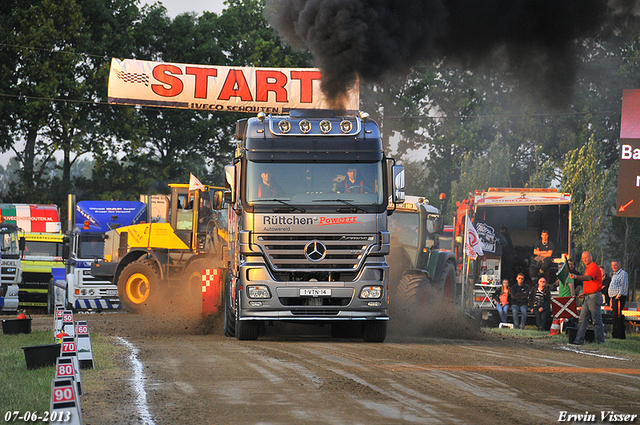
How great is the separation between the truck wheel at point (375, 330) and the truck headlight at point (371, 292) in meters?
0.84

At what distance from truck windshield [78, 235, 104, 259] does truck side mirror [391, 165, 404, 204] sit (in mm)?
17475

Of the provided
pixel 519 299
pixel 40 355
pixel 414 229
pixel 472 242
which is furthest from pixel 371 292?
pixel 472 242

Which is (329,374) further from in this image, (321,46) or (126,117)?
(126,117)

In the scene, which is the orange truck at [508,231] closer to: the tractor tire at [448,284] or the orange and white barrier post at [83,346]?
the tractor tire at [448,284]

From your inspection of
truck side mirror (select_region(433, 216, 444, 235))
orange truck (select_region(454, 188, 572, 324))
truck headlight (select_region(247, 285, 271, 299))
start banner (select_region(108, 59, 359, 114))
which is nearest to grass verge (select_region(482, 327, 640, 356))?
orange truck (select_region(454, 188, 572, 324))

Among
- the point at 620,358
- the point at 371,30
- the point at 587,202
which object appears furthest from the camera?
the point at 587,202

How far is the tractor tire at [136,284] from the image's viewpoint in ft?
79.7

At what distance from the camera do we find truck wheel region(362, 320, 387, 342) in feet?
49.9

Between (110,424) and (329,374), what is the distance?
3.55 meters

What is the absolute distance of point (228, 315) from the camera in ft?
53.6

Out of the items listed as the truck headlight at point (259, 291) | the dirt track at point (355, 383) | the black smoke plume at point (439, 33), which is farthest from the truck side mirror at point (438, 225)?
the truck headlight at point (259, 291)

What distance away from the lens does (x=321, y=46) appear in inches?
679

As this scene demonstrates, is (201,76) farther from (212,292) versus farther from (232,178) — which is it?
(232,178)

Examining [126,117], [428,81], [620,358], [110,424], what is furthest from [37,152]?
[110,424]
